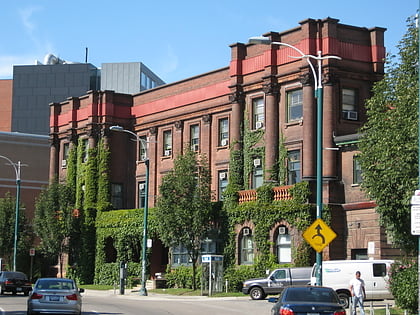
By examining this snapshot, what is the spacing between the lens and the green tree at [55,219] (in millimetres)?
60938

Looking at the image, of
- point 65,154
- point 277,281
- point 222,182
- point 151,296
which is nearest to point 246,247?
point 151,296

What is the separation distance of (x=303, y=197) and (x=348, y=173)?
282 centimetres

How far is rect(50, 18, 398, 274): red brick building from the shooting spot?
4425 centimetres

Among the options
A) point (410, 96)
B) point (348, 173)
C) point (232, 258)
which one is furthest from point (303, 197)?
point (410, 96)

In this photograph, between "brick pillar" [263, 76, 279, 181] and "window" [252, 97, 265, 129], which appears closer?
"brick pillar" [263, 76, 279, 181]

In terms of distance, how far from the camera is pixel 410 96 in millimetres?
26891

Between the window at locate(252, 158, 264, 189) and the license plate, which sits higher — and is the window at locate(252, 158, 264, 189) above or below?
above

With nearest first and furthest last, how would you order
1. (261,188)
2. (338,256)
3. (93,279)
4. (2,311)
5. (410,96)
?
(410,96) → (2,311) → (338,256) → (261,188) → (93,279)

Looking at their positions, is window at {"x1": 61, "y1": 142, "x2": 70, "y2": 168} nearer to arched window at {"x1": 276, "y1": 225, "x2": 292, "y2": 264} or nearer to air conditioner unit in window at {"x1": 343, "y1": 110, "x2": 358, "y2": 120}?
arched window at {"x1": 276, "y1": 225, "x2": 292, "y2": 264}

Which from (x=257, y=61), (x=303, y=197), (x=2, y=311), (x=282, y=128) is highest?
(x=257, y=61)

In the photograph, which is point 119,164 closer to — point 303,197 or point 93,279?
point 93,279

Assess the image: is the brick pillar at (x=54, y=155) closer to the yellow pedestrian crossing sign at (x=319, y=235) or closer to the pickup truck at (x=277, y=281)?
the pickup truck at (x=277, y=281)

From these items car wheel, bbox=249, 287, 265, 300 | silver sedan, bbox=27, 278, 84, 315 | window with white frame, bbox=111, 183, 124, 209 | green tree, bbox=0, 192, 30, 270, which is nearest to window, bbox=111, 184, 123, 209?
window with white frame, bbox=111, 183, 124, 209

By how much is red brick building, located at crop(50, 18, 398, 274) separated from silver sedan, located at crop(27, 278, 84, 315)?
54.7ft
